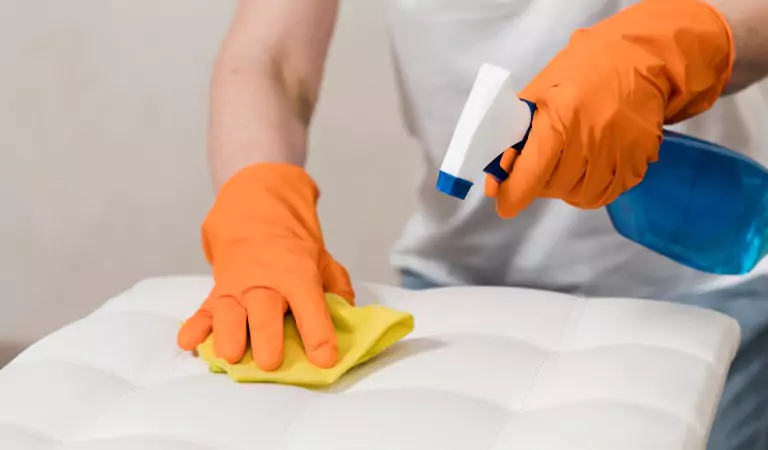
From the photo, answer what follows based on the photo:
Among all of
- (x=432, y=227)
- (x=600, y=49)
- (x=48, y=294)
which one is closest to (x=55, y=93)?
(x=48, y=294)

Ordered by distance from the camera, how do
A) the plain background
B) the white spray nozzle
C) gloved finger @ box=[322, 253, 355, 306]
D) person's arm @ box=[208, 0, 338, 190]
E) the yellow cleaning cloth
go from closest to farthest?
the white spray nozzle → the yellow cleaning cloth → gloved finger @ box=[322, 253, 355, 306] → person's arm @ box=[208, 0, 338, 190] → the plain background

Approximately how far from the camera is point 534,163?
1.70ft

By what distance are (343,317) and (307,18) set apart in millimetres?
386

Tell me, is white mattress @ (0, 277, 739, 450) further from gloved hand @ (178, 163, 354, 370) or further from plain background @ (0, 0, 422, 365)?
plain background @ (0, 0, 422, 365)

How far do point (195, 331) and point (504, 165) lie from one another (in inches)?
10.7

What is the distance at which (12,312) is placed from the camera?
1.48m

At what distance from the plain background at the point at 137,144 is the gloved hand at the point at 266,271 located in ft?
1.66

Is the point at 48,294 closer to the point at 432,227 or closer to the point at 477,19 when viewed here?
the point at 432,227

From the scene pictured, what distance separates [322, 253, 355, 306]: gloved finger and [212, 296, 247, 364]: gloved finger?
0.08 meters

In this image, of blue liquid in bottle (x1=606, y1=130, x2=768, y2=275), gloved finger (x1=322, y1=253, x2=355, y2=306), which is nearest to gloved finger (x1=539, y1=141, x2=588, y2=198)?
blue liquid in bottle (x1=606, y1=130, x2=768, y2=275)

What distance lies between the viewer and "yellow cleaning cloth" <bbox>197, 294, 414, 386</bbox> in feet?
1.93

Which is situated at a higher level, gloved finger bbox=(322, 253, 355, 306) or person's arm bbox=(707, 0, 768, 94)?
person's arm bbox=(707, 0, 768, 94)

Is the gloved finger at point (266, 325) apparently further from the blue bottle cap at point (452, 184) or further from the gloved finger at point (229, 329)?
the blue bottle cap at point (452, 184)

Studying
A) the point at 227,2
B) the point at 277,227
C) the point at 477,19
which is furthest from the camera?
the point at 227,2
